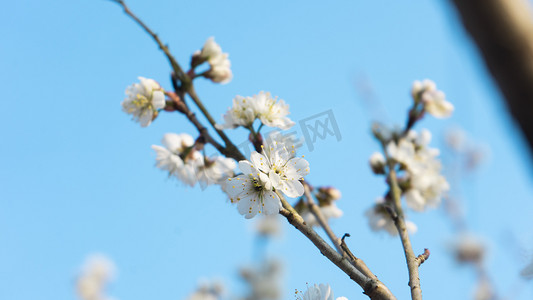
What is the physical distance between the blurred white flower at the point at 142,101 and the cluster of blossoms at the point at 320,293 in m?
0.95

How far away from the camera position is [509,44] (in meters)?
0.32

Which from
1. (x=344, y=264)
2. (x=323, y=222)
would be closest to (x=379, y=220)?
(x=323, y=222)

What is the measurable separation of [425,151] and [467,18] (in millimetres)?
2530

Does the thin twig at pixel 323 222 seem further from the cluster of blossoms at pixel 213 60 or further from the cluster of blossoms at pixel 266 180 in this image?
→ the cluster of blossoms at pixel 213 60

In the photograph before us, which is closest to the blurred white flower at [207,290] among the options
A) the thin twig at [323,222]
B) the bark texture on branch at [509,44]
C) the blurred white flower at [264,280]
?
the blurred white flower at [264,280]

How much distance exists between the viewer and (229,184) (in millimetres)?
1541

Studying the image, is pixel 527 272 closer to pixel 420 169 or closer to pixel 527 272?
pixel 527 272

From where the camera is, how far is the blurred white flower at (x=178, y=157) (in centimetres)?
215

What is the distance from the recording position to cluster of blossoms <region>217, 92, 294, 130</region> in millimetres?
1875

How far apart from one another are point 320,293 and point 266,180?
378 mm

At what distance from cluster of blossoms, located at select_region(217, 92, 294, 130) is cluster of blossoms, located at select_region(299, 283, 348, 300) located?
631mm

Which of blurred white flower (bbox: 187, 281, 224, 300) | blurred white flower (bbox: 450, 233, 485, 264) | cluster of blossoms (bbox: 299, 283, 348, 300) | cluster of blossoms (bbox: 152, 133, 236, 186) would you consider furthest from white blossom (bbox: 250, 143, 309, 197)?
blurred white flower (bbox: 187, 281, 224, 300)

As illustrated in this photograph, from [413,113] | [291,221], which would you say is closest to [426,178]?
[413,113]

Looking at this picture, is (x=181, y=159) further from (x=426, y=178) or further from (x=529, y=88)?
(x=529, y=88)
